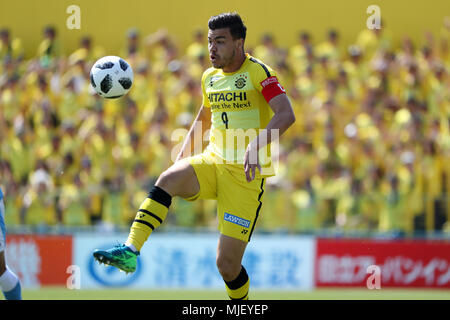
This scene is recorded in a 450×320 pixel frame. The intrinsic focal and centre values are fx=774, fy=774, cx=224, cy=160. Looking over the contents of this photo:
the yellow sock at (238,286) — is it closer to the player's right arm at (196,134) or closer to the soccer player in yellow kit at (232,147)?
the soccer player in yellow kit at (232,147)

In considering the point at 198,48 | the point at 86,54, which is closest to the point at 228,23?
the point at 86,54

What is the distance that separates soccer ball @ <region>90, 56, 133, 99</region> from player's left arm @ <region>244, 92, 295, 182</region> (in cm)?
167

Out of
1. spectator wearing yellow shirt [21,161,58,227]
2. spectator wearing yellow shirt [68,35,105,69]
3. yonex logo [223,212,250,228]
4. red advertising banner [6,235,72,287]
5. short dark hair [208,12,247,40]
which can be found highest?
spectator wearing yellow shirt [68,35,105,69]

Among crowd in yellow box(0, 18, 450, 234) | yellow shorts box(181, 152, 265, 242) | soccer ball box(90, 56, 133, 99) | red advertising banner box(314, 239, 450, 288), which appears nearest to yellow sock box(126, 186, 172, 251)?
yellow shorts box(181, 152, 265, 242)

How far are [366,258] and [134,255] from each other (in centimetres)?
885

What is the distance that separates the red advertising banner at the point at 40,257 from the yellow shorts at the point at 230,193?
7.33m

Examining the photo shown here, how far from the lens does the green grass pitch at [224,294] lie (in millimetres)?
12344

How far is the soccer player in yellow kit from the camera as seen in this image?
7.03 metres

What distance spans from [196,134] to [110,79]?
3.35 ft

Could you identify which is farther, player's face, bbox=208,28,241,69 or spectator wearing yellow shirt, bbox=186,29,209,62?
spectator wearing yellow shirt, bbox=186,29,209,62

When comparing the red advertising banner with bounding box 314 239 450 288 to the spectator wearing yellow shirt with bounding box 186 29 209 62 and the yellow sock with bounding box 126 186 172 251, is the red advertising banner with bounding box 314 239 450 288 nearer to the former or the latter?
the spectator wearing yellow shirt with bounding box 186 29 209 62

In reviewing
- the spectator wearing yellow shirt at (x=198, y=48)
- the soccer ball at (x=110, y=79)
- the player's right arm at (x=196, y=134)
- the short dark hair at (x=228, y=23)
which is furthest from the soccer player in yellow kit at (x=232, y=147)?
the spectator wearing yellow shirt at (x=198, y=48)

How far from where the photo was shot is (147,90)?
16.7 m
